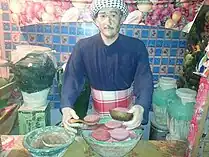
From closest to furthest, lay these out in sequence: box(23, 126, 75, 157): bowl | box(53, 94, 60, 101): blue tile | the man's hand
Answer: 1. box(23, 126, 75, 157): bowl
2. the man's hand
3. box(53, 94, 60, 101): blue tile

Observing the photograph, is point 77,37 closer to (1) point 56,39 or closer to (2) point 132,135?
(1) point 56,39

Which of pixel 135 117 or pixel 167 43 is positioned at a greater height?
pixel 167 43

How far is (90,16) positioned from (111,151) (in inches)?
15.9

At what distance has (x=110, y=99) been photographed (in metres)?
0.90

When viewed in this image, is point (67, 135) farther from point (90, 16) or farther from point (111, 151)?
point (90, 16)

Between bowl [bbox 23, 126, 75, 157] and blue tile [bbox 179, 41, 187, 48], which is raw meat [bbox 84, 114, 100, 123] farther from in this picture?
blue tile [bbox 179, 41, 187, 48]

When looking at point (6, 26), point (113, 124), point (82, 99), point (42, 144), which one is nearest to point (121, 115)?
point (113, 124)

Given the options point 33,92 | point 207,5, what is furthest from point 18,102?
point 207,5

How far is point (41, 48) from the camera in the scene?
90cm

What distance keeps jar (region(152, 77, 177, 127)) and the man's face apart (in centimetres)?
23

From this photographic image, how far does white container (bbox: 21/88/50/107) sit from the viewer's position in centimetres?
91

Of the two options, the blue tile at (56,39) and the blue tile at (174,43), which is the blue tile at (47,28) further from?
the blue tile at (174,43)

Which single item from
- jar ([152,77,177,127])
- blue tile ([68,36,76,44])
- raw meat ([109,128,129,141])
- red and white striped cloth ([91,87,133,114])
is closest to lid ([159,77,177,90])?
jar ([152,77,177,127])

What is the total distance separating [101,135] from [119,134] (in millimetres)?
52
